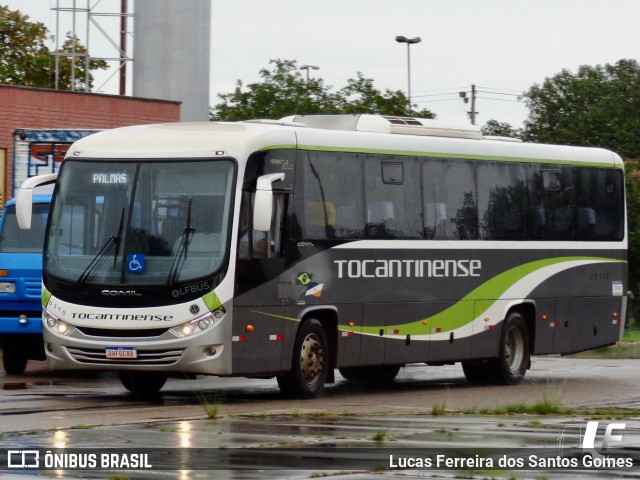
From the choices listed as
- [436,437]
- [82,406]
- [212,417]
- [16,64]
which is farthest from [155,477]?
[16,64]

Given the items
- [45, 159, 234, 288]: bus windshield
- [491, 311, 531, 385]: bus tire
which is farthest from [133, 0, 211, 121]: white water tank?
[45, 159, 234, 288]: bus windshield

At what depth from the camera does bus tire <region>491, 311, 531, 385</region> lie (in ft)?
70.6

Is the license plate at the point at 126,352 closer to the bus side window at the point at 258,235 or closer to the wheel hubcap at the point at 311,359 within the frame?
the bus side window at the point at 258,235

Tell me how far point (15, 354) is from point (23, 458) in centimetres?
1092

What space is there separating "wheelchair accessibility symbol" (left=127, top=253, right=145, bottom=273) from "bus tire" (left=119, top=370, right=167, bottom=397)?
5.03 ft

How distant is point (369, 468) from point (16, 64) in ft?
166

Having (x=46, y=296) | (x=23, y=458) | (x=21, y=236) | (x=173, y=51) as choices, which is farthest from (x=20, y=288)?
(x=173, y=51)

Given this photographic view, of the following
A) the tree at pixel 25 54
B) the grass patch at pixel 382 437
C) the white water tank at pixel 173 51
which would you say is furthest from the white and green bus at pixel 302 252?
the tree at pixel 25 54

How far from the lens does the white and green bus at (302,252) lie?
1683 centimetres

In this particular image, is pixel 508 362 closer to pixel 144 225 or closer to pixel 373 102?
pixel 144 225

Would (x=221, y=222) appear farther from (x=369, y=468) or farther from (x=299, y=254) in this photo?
(x=369, y=468)

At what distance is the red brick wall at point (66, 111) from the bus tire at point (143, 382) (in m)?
14.5

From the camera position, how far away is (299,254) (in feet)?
58.3

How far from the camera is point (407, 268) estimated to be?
19.7 m
